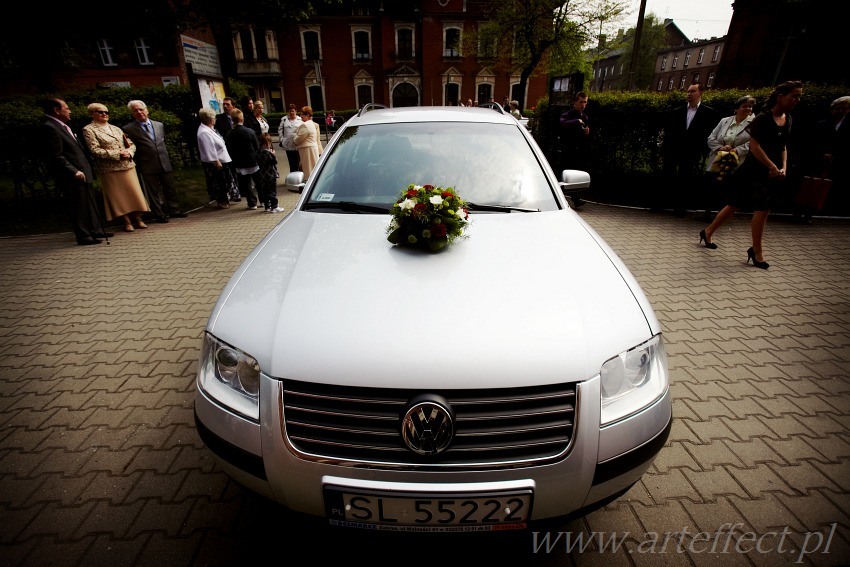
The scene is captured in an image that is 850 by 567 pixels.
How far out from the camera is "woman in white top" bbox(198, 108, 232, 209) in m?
7.79

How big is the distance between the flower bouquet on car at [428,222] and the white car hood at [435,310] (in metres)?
0.06

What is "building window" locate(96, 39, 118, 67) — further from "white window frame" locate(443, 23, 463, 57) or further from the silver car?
the silver car

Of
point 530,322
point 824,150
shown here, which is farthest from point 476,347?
point 824,150

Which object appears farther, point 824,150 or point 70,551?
point 824,150

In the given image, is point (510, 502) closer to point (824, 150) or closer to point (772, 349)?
point (772, 349)

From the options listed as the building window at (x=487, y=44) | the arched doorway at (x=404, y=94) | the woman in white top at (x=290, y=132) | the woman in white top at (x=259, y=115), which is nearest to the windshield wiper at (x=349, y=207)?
the woman in white top at (x=290, y=132)

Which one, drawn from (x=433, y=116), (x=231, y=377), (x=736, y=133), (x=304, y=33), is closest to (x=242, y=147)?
(x=433, y=116)

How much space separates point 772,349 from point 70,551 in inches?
189

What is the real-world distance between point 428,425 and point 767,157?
5.31m

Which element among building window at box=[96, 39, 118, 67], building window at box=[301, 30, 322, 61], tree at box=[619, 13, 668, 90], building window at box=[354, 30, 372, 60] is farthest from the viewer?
tree at box=[619, 13, 668, 90]

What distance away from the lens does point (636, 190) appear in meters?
7.86

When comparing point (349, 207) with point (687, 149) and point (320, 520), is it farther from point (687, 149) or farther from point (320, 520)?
point (687, 149)

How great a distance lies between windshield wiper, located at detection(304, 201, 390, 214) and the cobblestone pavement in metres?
1.58

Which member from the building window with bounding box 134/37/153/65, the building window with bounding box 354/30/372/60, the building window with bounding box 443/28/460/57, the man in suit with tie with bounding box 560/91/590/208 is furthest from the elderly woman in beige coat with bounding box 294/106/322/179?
the building window with bounding box 354/30/372/60
